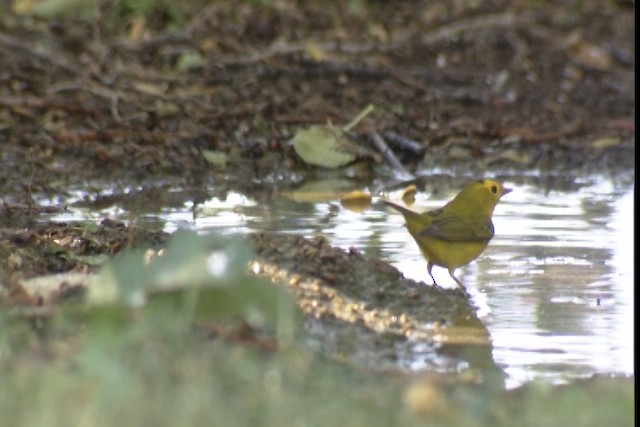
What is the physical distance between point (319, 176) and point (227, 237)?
4.90 m

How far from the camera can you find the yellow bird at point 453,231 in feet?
19.6

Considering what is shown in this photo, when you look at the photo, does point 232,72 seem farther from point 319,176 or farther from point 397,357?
point 397,357

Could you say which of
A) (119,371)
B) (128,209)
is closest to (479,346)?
(119,371)

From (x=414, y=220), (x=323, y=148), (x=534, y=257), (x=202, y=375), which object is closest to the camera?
(x=202, y=375)

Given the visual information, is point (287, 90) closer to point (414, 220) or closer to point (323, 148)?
point (323, 148)

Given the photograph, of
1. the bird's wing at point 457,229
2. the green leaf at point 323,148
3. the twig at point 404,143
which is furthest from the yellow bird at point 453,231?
the twig at point 404,143

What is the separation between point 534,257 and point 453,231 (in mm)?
530

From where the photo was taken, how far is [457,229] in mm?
6098

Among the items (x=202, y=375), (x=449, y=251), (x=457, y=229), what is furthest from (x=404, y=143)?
(x=202, y=375)

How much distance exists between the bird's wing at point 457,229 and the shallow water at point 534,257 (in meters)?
0.17

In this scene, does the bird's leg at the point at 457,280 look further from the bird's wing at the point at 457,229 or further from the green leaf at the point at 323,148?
the green leaf at the point at 323,148

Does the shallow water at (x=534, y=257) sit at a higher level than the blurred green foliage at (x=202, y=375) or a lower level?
lower

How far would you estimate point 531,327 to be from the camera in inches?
202

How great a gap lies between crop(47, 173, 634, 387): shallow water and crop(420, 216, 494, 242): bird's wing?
0.57 feet
